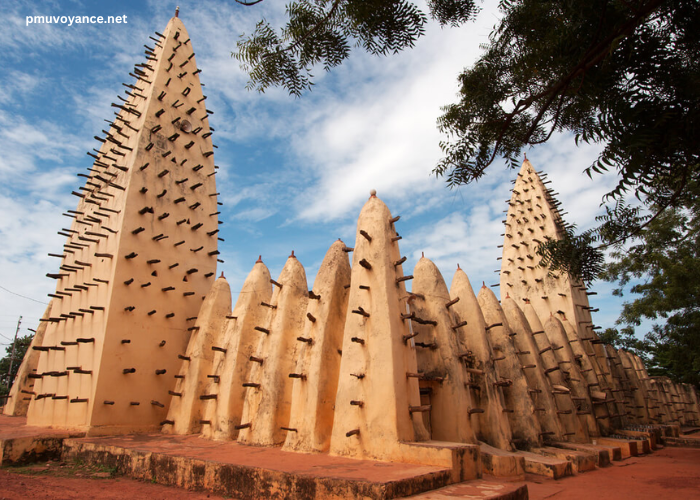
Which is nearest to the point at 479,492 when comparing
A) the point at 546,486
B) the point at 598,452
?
the point at 546,486

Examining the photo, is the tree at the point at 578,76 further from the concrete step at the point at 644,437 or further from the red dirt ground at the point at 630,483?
the concrete step at the point at 644,437

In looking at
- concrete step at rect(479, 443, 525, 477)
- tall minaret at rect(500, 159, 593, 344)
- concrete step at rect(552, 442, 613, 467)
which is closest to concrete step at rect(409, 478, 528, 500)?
concrete step at rect(479, 443, 525, 477)

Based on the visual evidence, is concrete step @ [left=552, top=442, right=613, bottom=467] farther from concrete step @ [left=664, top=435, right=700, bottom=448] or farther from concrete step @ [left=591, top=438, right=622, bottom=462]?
concrete step @ [left=664, top=435, right=700, bottom=448]

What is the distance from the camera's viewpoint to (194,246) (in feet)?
45.5

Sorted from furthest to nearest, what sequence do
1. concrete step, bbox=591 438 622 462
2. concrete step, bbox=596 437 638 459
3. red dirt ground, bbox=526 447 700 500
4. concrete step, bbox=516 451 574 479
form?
concrete step, bbox=596 437 638 459 → concrete step, bbox=591 438 622 462 → concrete step, bbox=516 451 574 479 → red dirt ground, bbox=526 447 700 500

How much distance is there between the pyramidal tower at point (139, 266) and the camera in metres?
11.2

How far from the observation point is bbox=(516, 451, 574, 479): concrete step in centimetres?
914

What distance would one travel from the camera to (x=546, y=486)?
331 inches

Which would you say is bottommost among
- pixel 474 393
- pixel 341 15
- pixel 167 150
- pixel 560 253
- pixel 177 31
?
pixel 474 393

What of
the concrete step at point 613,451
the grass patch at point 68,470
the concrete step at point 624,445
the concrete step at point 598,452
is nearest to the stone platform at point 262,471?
the grass patch at point 68,470

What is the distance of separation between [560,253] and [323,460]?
5.45 metres

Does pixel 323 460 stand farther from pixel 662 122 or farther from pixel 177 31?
pixel 177 31

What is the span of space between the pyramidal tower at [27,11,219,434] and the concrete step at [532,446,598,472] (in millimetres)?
9799

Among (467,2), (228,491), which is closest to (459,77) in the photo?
(467,2)
